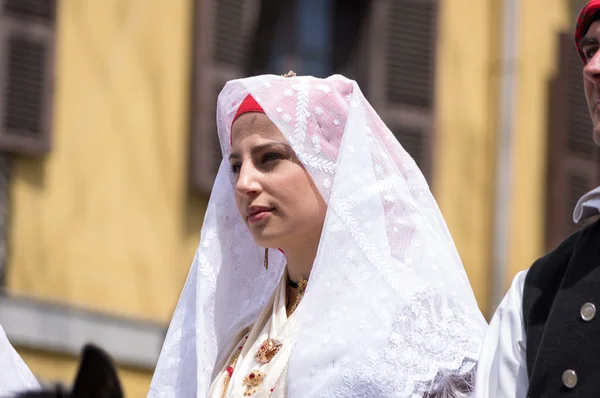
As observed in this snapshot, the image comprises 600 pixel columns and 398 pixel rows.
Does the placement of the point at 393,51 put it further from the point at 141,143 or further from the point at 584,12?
the point at 584,12

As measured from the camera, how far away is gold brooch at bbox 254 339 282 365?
462cm

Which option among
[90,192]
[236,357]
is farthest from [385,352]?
[90,192]

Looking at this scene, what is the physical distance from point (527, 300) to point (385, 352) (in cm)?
62

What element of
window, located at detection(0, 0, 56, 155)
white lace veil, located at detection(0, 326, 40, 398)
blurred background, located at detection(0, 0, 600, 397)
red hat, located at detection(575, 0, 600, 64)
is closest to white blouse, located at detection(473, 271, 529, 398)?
red hat, located at detection(575, 0, 600, 64)

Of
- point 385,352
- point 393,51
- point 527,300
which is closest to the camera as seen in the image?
point 527,300

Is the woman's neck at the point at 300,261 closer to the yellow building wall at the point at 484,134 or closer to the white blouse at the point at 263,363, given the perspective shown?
the white blouse at the point at 263,363

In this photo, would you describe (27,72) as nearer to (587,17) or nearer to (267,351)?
(267,351)

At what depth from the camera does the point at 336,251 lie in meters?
4.52

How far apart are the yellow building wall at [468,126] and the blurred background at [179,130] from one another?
1cm

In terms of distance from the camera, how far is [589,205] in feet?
12.5

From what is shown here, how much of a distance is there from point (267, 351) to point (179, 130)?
16.2 feet

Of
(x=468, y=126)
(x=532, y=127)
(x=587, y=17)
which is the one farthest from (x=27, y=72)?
(x=587, y=17)

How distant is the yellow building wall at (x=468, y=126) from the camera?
35.5ft

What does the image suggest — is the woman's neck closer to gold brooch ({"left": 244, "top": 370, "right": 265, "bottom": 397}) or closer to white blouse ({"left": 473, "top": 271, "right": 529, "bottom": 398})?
gold brooch ({"left": 244, "top": 370, "right": 265, "bottom": 397})
